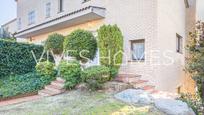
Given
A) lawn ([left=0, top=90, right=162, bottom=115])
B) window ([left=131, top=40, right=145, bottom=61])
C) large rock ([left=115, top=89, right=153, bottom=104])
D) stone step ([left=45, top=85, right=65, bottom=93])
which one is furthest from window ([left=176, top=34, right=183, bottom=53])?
stone step ([left=45, top=85, right=65, bottom=93])

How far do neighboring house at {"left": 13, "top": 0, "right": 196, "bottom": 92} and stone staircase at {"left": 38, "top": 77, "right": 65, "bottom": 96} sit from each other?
10.6 ft

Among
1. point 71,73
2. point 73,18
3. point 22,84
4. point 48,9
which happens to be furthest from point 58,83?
point 48,9

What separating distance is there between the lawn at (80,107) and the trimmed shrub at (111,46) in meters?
1.79

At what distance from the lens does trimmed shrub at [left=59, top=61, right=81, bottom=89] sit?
11961 millimetres

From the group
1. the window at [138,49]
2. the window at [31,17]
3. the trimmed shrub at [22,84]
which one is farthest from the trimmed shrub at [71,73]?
the window at [31,17]

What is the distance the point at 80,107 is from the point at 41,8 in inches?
617

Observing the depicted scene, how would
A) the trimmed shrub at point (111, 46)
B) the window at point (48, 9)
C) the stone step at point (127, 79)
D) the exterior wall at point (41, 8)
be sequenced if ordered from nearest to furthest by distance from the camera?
the stone step at point (127, 79) < the trimmed shrub at point (111, 46) < the exterior wall at point (41, 8) < the window at point (48, 9)

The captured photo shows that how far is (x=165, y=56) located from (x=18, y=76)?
8.53 m

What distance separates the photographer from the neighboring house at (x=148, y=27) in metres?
12.2

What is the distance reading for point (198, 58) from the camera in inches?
487

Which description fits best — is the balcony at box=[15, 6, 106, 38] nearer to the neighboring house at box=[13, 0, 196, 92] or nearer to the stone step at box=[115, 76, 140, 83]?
the neighboring house at box=[13, 0, 196, 92]

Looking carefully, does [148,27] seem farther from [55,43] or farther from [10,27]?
[10,27]

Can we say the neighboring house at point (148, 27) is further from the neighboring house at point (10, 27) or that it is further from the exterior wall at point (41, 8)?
the neighboring house at point (10, 27)

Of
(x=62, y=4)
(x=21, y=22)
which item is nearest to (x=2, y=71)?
(x=62, y=4)
